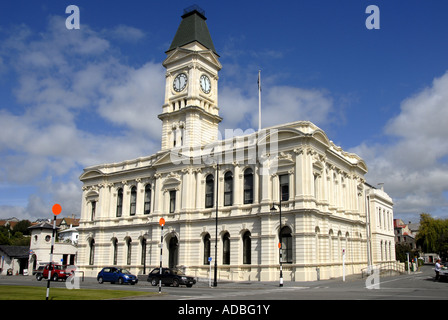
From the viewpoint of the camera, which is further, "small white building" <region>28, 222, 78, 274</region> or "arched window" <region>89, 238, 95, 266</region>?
"small white building" <region>28, 222, 78, 274</region>

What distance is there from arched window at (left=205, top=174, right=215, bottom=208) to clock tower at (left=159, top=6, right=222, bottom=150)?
18.9ft

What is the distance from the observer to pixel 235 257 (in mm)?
42312

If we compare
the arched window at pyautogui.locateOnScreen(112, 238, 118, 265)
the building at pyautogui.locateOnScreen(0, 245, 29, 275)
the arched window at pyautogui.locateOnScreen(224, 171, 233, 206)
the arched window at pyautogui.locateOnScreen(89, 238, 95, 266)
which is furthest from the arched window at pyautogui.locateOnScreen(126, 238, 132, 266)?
the building at pyautogui.locateOnScreen(0, 245, 29, 275)

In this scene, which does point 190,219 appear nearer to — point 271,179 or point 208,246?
point 208,246

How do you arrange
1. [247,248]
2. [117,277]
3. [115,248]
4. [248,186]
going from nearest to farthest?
[117,277]
[247,248]
[248,186]
[115,248]

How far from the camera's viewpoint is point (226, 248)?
144ft

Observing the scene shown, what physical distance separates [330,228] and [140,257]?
2278cm

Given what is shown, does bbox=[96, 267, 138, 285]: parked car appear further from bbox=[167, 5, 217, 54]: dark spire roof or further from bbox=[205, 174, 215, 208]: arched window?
bbox=[167, 5, 217, 54]: dark spire roof

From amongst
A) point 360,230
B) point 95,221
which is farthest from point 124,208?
point 360,230

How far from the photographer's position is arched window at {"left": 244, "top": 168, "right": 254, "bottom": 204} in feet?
141

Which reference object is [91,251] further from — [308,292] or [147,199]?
[308,292]

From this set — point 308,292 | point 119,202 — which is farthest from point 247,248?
point 119,202

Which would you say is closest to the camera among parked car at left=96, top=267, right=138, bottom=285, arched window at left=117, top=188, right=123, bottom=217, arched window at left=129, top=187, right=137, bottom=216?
parked car at left=96, top=267, right=138, bottom=285

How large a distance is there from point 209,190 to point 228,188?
2498mm
